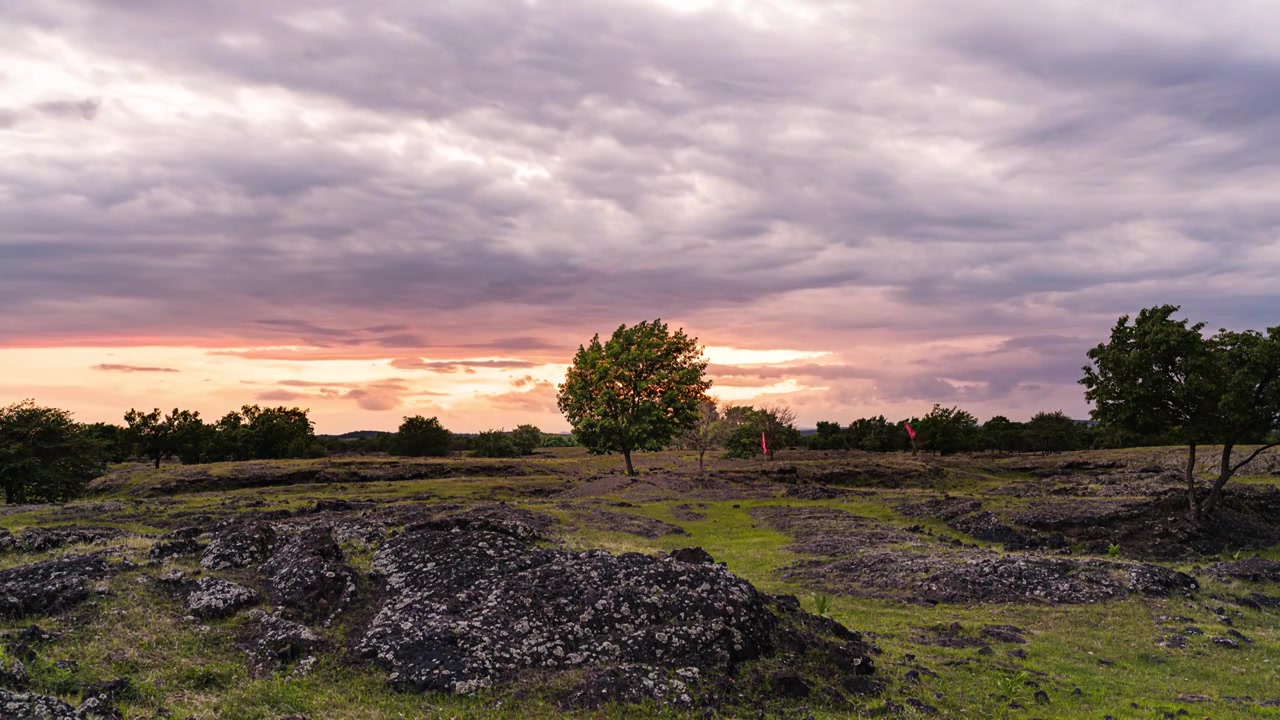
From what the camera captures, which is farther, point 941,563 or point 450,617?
point 941,563

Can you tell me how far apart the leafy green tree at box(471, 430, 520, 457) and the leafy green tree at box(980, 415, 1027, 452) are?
322 feet

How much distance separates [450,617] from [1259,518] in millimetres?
57057

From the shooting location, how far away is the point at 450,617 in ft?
63.1

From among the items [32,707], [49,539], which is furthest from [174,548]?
[32,707]

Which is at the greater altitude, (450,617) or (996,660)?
(450,617)

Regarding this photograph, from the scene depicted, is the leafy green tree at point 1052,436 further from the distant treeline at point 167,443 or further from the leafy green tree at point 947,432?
the distant treeline at point 167,443

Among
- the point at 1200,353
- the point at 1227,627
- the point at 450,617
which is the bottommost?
the point at 1227,627

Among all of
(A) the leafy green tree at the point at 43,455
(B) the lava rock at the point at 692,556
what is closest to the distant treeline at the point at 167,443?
(A) the leafy green tree at the point at 43,455

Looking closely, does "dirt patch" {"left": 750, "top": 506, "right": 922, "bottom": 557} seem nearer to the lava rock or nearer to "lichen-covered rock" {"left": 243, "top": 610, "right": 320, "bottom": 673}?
the lava rock

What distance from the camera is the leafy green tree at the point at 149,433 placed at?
11481 cm

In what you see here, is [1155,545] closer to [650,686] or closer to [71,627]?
[650,686]

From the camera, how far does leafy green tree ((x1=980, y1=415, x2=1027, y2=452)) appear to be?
476ft

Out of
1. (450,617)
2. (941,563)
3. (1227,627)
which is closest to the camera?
(450,617)

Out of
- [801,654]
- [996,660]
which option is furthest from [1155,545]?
[801,654]
